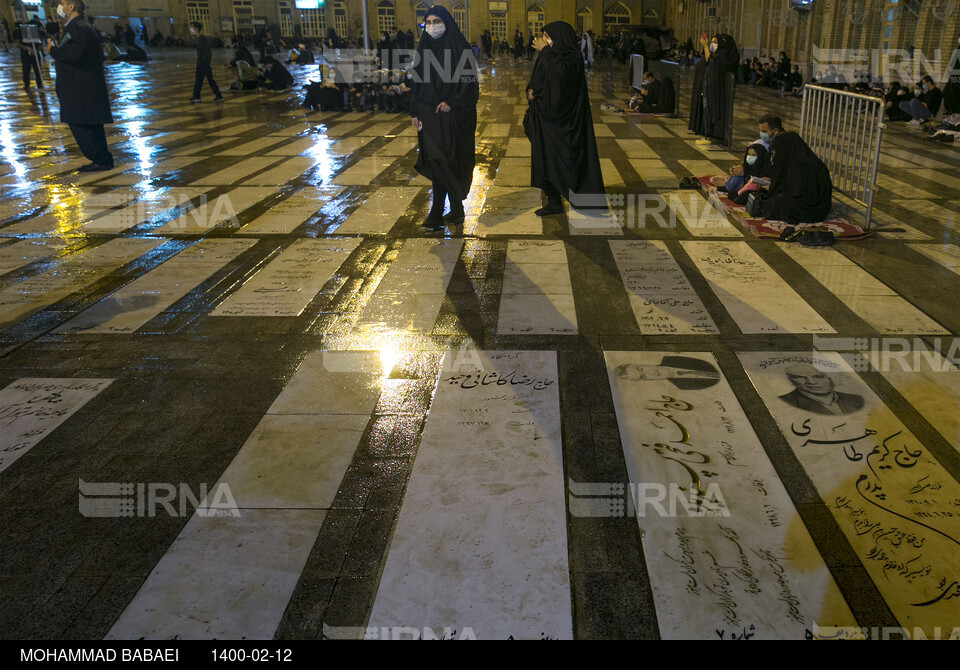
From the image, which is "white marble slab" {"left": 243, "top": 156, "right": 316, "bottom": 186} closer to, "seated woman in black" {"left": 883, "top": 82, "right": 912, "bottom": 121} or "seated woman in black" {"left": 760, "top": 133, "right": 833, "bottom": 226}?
"seated woman in black" {"left": 760, "top": 133, "right": 833, "bottom": 226}

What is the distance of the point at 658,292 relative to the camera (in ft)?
15.6

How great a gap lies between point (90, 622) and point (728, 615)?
1.78m

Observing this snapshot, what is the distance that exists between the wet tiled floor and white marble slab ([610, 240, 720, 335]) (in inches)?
1.1

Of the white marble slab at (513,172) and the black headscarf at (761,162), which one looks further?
the white marble slab at (513,172)

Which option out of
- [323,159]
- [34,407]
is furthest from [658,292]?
[323,159]

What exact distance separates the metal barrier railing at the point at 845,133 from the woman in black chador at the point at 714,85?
91.5 inches

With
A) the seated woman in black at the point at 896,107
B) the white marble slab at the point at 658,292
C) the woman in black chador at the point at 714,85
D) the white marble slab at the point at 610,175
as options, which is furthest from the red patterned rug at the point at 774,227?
the seated woman in black at the point at 896,107

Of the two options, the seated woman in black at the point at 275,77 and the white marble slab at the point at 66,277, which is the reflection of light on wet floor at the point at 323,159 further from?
the seated woman in black at the point at 275,77

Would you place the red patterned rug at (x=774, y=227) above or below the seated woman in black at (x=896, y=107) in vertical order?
below

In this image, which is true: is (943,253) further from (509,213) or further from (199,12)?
(199,12)

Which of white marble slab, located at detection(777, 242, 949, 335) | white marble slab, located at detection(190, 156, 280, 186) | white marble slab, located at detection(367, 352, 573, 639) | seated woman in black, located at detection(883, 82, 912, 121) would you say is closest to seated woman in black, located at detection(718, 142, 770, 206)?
white marble slab, located at detection(777, 242, 949, 335)

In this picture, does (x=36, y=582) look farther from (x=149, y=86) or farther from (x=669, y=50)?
(x=669, y=50)

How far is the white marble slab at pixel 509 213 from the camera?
20.5 ft

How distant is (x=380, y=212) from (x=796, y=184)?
11.6 ft
